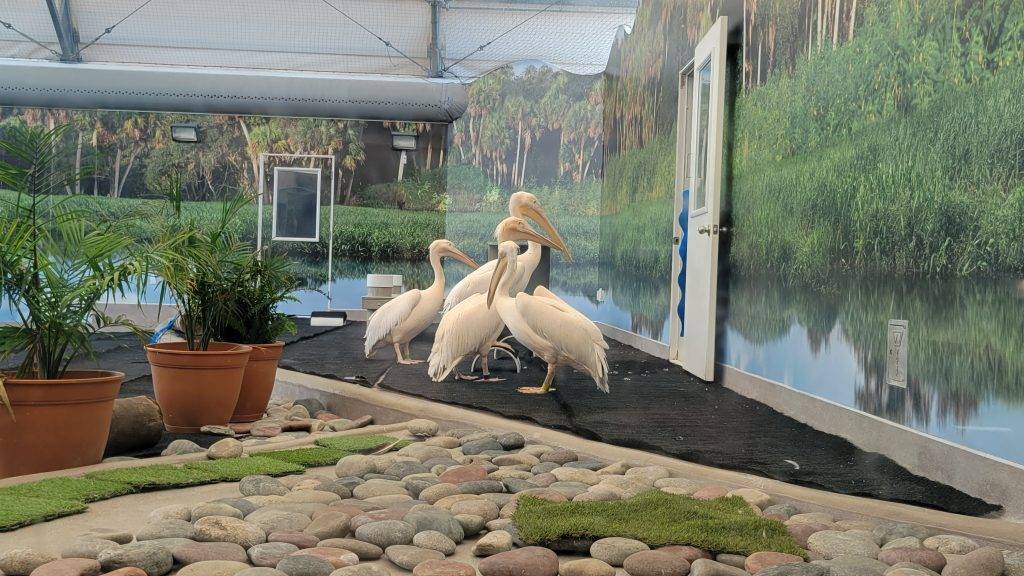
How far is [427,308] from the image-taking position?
19.9ft

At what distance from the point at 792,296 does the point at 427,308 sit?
2.42m

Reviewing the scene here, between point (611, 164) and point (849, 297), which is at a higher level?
point (611, 164)

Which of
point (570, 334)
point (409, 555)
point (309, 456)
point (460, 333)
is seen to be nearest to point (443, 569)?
point (409, 555)

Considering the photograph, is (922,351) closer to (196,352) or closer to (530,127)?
(196,352)

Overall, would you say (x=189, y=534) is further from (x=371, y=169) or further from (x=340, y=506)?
(x=371, y=169)

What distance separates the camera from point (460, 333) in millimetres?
5074

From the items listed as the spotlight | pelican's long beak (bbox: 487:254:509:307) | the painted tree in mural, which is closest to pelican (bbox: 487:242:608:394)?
pelican's long beak (bbox: 487:254:509:307)

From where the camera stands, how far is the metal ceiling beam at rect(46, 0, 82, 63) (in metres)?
10.5

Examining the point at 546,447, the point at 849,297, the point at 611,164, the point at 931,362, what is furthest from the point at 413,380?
the point at 611,164

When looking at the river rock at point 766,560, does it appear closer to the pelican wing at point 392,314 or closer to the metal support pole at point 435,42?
the pelican wing at point 392,314

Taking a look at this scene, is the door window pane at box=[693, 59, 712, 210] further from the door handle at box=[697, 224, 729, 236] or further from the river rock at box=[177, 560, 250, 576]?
the river rock at box=[177, 560, 250, 576]

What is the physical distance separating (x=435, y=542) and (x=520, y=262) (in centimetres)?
375

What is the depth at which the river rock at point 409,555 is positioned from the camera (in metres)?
2.14

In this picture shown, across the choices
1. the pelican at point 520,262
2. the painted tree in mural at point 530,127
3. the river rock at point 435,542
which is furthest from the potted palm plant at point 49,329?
the painted tree in mural at point 530,127
